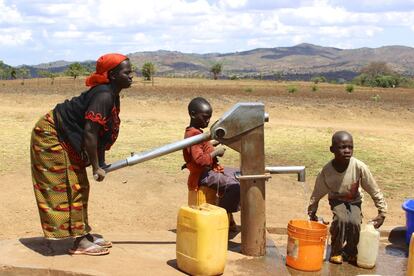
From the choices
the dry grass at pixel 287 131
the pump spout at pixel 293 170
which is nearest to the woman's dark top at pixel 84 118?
the pump spout at pixel 293 170

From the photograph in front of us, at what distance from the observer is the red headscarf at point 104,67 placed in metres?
3.72

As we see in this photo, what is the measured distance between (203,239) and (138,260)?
60 centimetres

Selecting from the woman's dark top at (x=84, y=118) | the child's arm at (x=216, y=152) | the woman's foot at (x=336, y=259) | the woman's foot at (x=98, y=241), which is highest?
the woman's dark top at (x=84, y=118)

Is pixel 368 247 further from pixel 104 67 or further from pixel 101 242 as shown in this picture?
pixel 104 67

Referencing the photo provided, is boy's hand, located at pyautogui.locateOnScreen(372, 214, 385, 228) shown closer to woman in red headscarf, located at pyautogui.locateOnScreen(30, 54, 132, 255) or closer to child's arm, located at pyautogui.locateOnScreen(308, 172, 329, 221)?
child's arm, located at pyautogui.locateOnScreen(308, 172, 329, 221)

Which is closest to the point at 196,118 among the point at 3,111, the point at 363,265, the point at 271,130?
the point at 363,265

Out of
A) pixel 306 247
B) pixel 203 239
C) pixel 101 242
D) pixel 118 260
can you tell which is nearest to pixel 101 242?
pixel 101 242

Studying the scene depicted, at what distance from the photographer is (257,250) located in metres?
4.06

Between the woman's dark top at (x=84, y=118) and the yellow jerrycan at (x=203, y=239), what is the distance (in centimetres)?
78

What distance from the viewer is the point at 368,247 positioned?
4.00 m

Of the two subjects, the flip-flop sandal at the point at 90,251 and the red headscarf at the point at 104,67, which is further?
the flip-flop sandal at the point at 90,251

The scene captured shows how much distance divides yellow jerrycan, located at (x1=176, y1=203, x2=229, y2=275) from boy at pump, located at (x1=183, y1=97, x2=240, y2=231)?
604mm

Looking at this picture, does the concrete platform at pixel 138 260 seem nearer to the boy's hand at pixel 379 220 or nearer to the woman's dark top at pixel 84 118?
the boy's hand at pixel 379 220

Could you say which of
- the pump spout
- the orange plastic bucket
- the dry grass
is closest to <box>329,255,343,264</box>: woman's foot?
the orange plastic bucket
